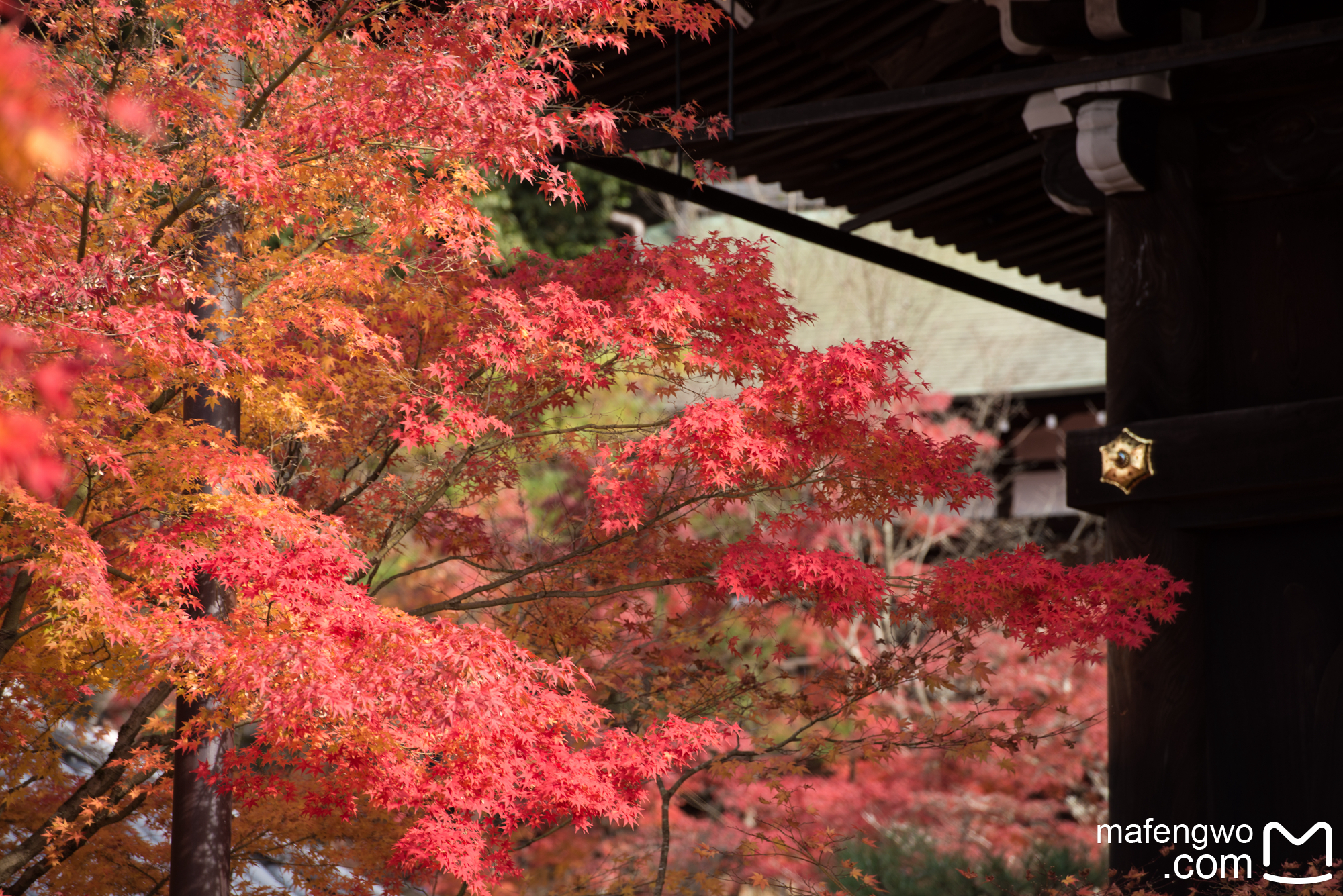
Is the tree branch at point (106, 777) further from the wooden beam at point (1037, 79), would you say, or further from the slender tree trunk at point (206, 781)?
the wooden beam at point (1037, 79)

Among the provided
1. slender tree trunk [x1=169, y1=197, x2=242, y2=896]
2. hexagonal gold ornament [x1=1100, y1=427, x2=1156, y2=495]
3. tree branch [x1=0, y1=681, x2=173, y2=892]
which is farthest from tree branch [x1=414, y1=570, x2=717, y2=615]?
hexagonal gold ornament [x1=1100, y1=427, x2=1156, y2=495]

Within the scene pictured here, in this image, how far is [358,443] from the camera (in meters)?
6.02

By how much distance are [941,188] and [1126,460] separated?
7.97 ft

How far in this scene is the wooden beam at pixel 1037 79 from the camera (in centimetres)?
468

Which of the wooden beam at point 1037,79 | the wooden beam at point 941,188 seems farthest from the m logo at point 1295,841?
the wooden beam at point 941,188

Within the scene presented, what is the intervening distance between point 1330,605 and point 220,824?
4.70 meters

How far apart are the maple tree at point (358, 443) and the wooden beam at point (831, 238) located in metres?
0.69

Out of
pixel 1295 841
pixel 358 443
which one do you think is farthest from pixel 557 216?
pixel 1295 841

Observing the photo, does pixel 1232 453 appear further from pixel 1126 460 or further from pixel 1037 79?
pixel 1037 79

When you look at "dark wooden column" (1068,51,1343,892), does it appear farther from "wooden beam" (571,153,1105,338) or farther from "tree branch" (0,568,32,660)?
"tree branch" (0,568,32,660)

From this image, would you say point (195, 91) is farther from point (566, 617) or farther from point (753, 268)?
point (566, 617)

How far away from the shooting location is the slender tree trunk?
4922 mm

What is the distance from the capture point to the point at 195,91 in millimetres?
4652

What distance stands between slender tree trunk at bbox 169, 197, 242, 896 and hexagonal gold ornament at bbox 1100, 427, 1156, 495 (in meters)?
3.68
